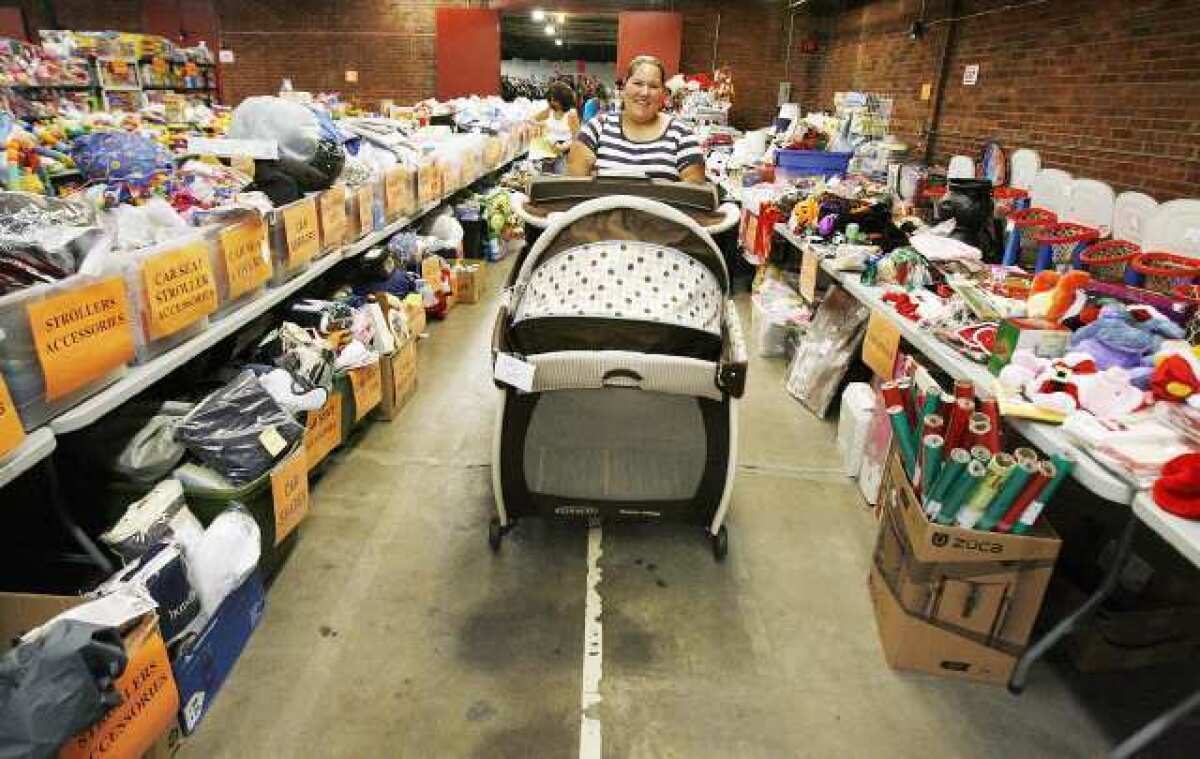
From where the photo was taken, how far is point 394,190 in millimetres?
4117

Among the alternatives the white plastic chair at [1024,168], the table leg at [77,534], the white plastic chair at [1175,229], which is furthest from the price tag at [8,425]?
the white plastic chair at [1024,168]

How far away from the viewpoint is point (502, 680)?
199cm

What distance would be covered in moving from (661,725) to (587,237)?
4.82 feet

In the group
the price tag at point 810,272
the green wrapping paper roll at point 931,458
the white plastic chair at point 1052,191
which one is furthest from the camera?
the white plastic chair at point 1052,191

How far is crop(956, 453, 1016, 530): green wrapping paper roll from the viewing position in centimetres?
180

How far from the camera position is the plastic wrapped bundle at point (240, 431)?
6.67 ft

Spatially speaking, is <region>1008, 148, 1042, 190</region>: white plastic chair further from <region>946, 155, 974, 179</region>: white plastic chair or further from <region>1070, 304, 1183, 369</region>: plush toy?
<region>1070, 304, 1183, 369</region>: plush toy

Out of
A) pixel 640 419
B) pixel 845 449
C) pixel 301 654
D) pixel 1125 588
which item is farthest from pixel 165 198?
pixel 1125 588

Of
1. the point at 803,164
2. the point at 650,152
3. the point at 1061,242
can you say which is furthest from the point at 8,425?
the point at 803,164

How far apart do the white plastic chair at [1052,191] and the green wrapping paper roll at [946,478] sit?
4027 mm

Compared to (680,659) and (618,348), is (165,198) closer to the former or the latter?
(618,348)

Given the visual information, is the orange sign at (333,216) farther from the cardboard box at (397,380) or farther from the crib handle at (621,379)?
the crib handle at (621,379)

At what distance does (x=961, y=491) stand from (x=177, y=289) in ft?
7.46

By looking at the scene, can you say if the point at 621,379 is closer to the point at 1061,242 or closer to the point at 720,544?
the point at 720,544
